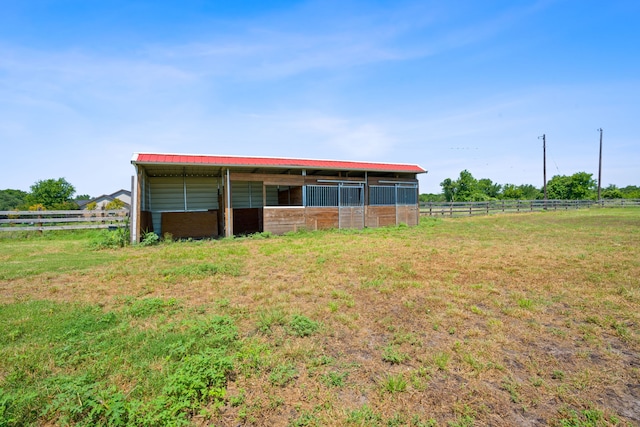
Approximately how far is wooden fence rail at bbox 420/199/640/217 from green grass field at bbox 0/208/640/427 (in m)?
17.2

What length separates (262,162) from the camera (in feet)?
38.8

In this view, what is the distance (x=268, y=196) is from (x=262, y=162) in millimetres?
3194

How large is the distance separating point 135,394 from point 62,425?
1.36ft

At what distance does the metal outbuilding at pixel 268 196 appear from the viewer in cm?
1173

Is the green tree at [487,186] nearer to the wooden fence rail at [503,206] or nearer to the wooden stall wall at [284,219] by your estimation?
the wooden fence rail at [503,206]

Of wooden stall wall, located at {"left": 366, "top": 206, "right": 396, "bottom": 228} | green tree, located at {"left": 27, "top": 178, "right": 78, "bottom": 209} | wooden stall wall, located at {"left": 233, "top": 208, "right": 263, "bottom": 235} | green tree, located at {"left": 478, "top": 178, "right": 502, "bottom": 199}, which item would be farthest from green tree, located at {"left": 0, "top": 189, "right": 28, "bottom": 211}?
green tree, located at {"left": 478, "top": 178, "right": 502, "bottom": 199}

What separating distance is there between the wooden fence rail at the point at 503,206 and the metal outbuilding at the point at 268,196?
899 centimetres

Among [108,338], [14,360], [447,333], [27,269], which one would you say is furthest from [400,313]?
[27,269]

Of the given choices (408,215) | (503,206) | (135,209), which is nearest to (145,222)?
(135,209)

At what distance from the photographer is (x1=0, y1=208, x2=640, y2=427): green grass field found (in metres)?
2.12

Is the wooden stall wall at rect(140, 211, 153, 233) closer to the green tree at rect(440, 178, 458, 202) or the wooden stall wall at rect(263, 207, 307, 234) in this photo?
the wooden stall wall at rect(263, 207, 307, 234)

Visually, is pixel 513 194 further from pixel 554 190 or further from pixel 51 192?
pixel 51 192

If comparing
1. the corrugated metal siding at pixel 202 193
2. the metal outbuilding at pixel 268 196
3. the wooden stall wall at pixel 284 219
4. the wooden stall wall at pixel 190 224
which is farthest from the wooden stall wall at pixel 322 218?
the corrugated metal siding at pixel 202 193

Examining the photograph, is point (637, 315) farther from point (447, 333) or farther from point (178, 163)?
point (178, 163)
